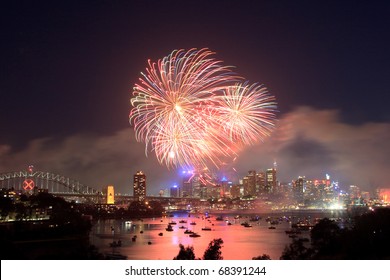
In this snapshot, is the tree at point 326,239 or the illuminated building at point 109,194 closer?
the tree at point 326,239

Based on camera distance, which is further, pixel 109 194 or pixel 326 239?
pixel 109 194

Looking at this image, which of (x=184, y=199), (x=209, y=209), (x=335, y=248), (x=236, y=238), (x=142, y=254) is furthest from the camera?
(x=209, y=209)

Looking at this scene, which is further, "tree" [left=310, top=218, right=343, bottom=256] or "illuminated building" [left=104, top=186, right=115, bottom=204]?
"illuminated building" [left=104, top=186, right=115, bottom=204]

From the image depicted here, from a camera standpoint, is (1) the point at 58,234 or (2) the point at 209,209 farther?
(2) the point at 209,209

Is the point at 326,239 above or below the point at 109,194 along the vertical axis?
below

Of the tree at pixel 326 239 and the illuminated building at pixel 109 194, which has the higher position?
the illuminated building at pixel 109 194

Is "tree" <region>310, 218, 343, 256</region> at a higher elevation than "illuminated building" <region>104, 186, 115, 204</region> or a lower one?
lower
